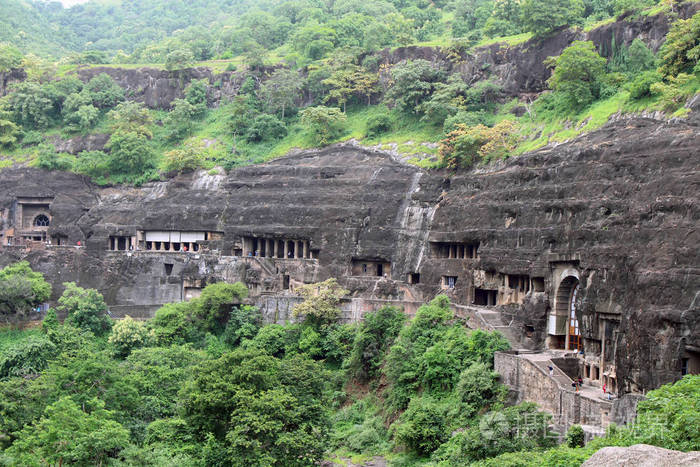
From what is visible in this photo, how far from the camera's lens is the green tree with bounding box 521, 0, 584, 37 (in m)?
54.9

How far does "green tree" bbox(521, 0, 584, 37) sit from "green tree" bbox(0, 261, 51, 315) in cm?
3812

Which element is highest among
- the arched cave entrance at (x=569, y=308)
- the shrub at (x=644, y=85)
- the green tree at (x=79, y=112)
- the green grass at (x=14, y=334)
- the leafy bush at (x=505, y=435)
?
the green tree at (x=79, y=112)

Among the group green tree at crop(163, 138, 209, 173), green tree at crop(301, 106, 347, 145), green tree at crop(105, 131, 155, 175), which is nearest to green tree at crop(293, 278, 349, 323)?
green tree at crop(301, 106, 347, 145)

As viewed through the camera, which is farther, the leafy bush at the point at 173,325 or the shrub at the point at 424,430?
the leafy bush at the point at 173,325

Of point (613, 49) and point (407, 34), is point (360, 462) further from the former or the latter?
point (407, 34)

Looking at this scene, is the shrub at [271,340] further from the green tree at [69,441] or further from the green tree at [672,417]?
the green tree at [672,417]

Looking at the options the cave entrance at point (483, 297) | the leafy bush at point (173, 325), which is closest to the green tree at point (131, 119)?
the leafy bush at point (173, 325)

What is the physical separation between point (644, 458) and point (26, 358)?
34.1 m

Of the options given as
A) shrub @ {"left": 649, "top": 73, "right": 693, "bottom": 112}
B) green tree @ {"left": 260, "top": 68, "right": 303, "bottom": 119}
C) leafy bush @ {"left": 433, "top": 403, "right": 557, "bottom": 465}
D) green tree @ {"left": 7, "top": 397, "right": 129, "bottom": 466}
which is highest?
green tree @ {"left": 260, "top": 68, "right": 303, "bottom": 119}

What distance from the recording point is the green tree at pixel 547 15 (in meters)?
54.9

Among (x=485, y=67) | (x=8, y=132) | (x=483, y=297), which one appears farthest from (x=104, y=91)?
(x=483, y=297)

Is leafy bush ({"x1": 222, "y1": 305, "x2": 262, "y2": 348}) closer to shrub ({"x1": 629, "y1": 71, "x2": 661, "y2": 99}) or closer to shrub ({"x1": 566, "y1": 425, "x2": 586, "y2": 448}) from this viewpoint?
shrub ({"x1": 566, "y1": 425, "x2": 586, "y2": 448})

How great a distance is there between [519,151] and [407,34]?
81.7 ft

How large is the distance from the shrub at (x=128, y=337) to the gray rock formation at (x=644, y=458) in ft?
111
